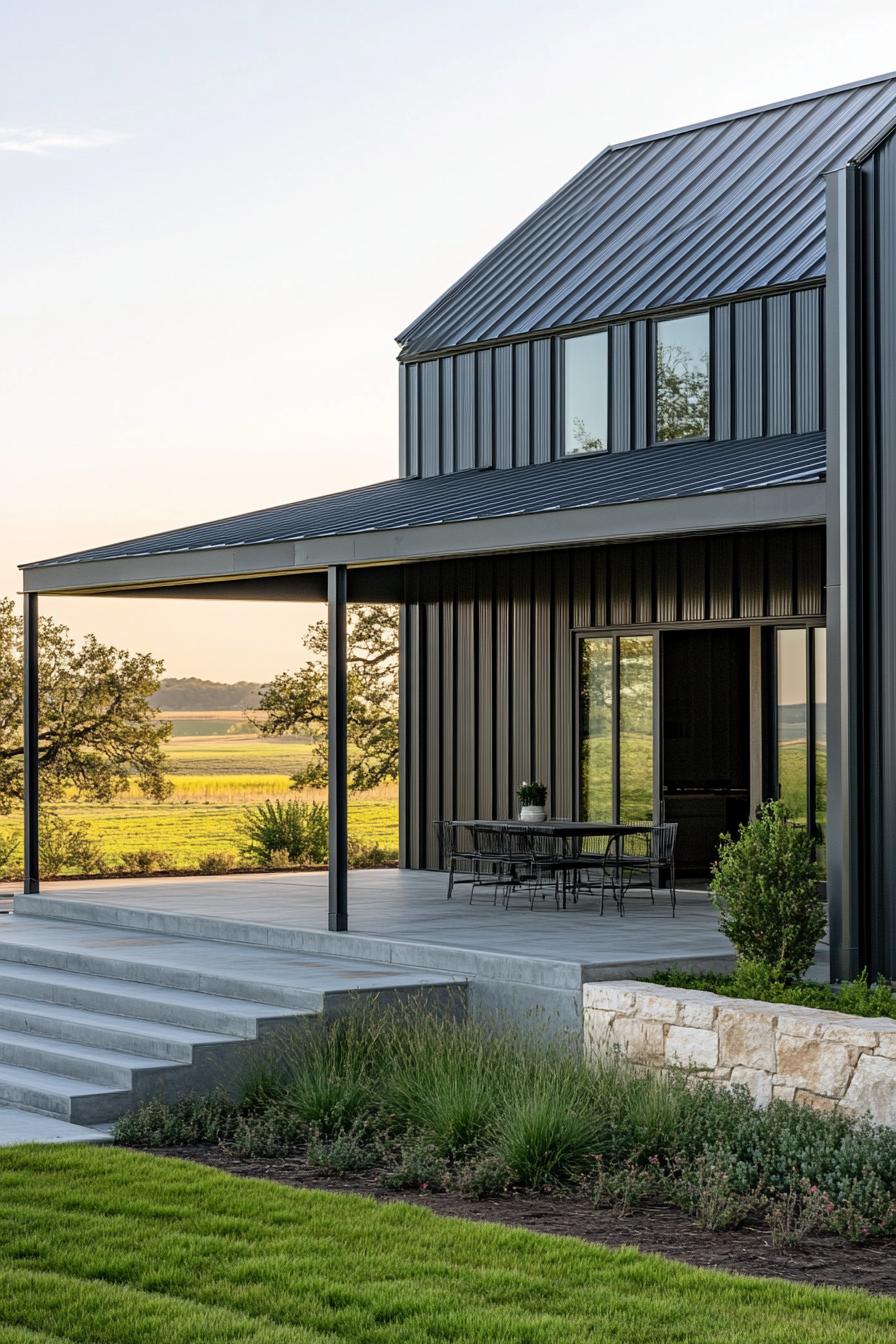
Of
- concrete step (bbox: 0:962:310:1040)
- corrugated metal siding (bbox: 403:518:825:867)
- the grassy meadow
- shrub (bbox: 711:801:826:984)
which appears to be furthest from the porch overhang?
the grassy meadow

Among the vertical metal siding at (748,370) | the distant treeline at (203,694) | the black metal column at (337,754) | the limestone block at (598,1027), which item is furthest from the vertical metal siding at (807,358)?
the distant treeline at (203,694)

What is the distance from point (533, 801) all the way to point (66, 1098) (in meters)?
7.50

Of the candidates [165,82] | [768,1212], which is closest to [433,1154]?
[768,1212]

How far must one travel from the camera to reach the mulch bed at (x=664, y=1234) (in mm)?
6668

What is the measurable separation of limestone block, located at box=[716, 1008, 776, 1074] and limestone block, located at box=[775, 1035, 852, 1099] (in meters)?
0.08

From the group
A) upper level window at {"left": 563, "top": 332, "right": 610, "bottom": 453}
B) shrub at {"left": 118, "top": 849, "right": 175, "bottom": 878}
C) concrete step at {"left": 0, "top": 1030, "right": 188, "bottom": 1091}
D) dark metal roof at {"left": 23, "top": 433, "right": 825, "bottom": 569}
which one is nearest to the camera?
concrete step at {"left": 0, "top": 1030, "right": 188, "bottom": 1091}

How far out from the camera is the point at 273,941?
1261 cm

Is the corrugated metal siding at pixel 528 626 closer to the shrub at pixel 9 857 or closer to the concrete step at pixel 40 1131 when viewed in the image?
the concrete step at pixel 40 1131

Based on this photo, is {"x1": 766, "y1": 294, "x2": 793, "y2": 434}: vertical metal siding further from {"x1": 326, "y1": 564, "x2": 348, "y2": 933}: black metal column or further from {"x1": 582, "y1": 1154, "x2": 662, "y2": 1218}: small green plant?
{"x1": 582, "y1": 1154, "x2": 662, "y2": 1218}: small green plant

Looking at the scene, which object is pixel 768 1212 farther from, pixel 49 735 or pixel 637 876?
pixel 49 735

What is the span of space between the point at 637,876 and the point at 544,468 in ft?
13.0

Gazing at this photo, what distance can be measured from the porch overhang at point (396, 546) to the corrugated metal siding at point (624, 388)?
1.90m

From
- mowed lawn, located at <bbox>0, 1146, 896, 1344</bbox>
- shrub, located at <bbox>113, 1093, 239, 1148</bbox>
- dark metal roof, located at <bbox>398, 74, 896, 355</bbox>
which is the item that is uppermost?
dark metal roof, located at <bbox>398, 74, 896, 355</bbox>

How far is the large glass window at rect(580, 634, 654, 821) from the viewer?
16.0m
